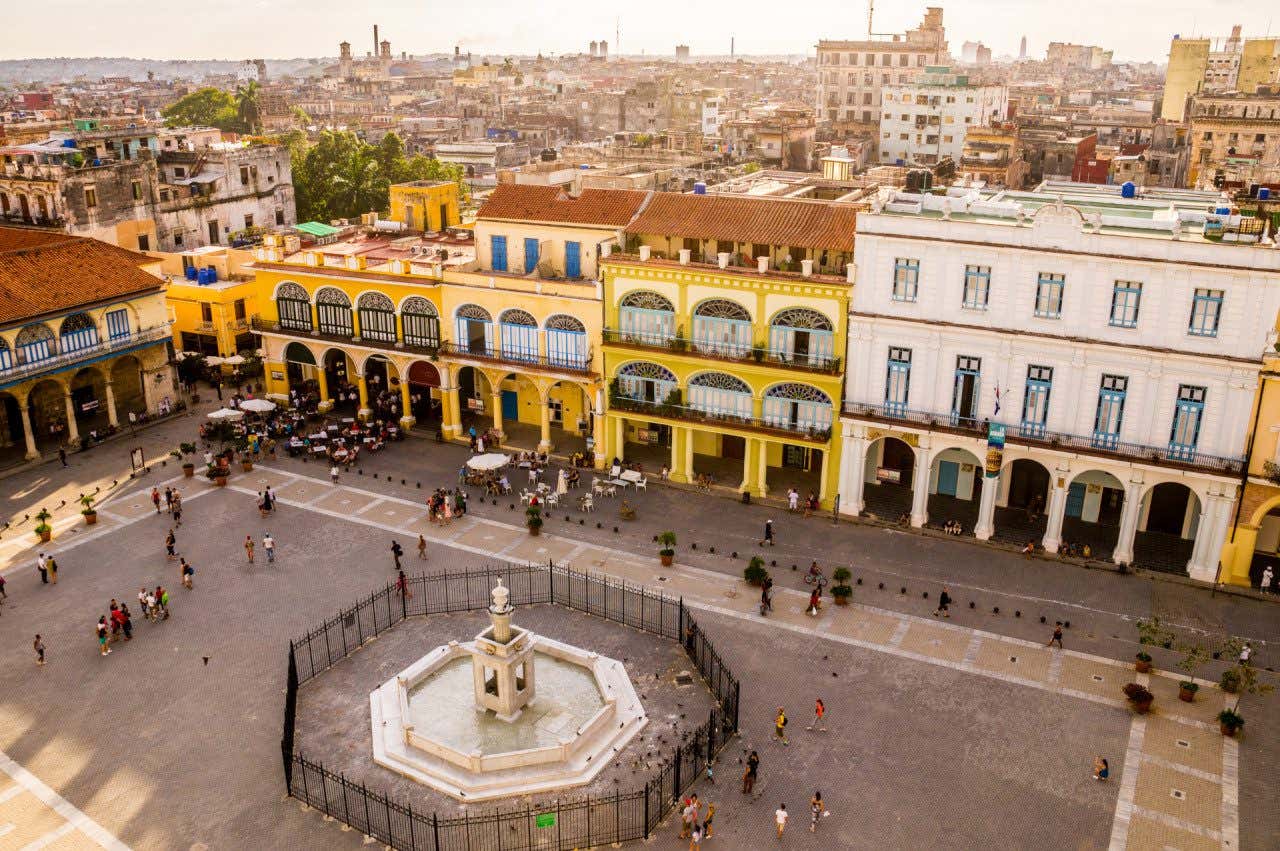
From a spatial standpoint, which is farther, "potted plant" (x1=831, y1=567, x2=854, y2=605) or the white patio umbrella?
the white patio umbrella

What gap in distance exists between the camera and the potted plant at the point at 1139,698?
122ft

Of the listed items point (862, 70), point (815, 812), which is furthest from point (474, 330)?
point (862, 70)

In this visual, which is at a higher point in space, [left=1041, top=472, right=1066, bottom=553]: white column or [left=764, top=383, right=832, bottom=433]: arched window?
[left=764, top=383, right=832, bottom=433]: arched window

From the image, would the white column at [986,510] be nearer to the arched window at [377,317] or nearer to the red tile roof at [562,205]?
the red tile roof at [562,205]

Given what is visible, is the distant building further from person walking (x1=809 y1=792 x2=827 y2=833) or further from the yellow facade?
person walking (x1=809 y1=792 x2=827 y2=833)

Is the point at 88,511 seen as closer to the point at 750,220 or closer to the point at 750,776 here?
the point at 750,220

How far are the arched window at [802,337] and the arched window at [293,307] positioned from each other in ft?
98.5

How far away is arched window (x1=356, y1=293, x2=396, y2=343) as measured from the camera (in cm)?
6212

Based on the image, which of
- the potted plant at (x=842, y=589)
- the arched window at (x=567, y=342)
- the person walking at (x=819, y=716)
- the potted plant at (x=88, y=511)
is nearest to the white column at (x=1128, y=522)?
the potted plant at (x=842, y=589)

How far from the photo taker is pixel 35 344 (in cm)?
5709

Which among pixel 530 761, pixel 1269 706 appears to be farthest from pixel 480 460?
pixel 1269 706

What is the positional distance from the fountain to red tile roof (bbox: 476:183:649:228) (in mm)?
26397

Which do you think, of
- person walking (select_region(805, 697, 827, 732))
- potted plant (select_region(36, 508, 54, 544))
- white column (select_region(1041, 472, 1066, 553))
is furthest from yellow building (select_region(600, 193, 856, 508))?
potted plant (select_region(36, 508, 54, 544))

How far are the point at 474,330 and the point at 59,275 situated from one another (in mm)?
23731
